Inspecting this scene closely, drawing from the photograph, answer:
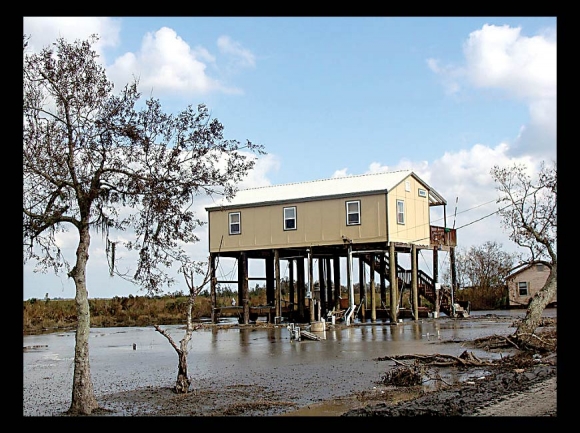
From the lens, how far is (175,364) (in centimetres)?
2225

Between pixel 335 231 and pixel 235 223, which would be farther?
pixel 235 223

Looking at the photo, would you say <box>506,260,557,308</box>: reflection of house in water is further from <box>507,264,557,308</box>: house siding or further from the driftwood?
the driftwood

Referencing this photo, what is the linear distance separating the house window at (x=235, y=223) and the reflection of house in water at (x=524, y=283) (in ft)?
74.3

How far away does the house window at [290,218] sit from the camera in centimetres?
3894

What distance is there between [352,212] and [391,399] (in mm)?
23506

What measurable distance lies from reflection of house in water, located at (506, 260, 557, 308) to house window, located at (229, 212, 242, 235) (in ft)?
74.3

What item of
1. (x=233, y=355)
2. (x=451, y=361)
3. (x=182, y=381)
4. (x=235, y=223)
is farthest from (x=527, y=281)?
(x=182, y=381)

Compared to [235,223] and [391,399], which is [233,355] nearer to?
[391,399]

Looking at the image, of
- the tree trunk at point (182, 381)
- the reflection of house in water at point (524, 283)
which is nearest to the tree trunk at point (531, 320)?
the tree trunk at point (182, 381)

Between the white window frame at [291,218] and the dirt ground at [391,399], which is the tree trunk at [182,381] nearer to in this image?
the dirt ground at [391,399]

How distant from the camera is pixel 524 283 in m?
54.5
